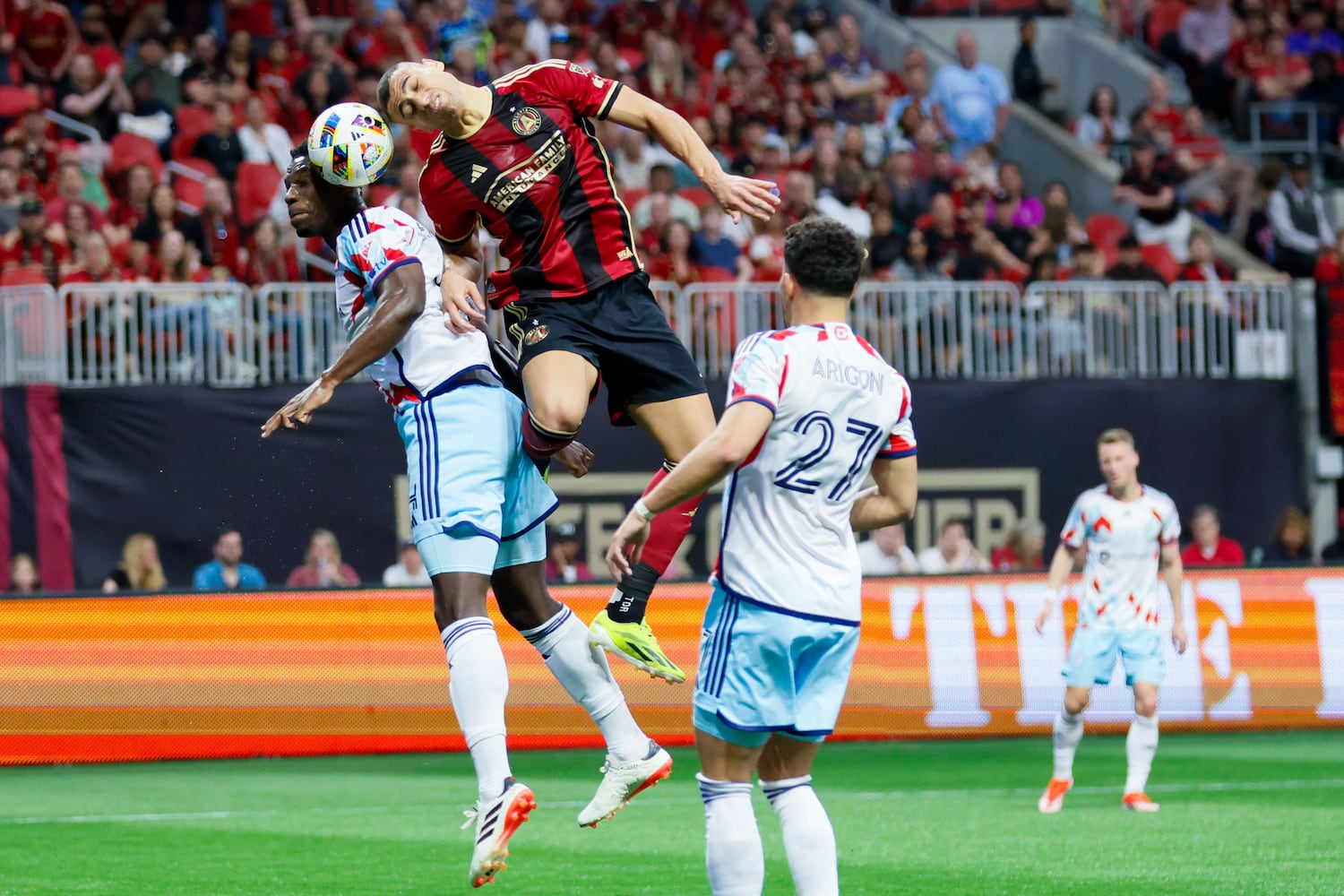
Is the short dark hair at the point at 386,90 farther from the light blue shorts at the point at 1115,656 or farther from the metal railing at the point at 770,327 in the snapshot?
the metal railing at the point at 770,327

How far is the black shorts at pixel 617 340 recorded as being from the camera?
23.2 ft

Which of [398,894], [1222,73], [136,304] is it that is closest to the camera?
[398,894]

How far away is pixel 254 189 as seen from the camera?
17.3 m

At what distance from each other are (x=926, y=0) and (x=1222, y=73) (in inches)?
151

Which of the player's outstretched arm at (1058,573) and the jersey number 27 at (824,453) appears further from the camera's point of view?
the player's outstretched arm at (1058,573)

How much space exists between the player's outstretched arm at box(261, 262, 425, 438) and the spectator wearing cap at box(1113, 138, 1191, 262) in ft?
47.8

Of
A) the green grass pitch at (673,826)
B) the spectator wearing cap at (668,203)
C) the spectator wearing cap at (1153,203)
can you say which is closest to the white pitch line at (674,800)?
the green grass pitch at (673,826)

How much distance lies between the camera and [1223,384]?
60.0 feet

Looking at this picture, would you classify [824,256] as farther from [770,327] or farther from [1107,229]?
[1107,229]

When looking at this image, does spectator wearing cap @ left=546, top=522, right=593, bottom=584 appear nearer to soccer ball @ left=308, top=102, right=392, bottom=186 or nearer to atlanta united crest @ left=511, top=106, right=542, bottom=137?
atlanta united crest @ left=511, top=106, right=542, bottom=137

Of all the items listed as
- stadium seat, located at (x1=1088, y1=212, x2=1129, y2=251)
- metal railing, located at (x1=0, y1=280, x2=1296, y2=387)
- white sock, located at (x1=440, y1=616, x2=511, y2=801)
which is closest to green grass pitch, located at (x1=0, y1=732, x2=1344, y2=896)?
white sock, located at (x1=440, y1=616, x2=511, y2=801)

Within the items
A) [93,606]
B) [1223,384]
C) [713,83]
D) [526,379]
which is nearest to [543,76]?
[526,379]

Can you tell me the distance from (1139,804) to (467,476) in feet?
19.2

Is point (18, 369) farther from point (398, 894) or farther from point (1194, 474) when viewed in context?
point (1194, 474)
